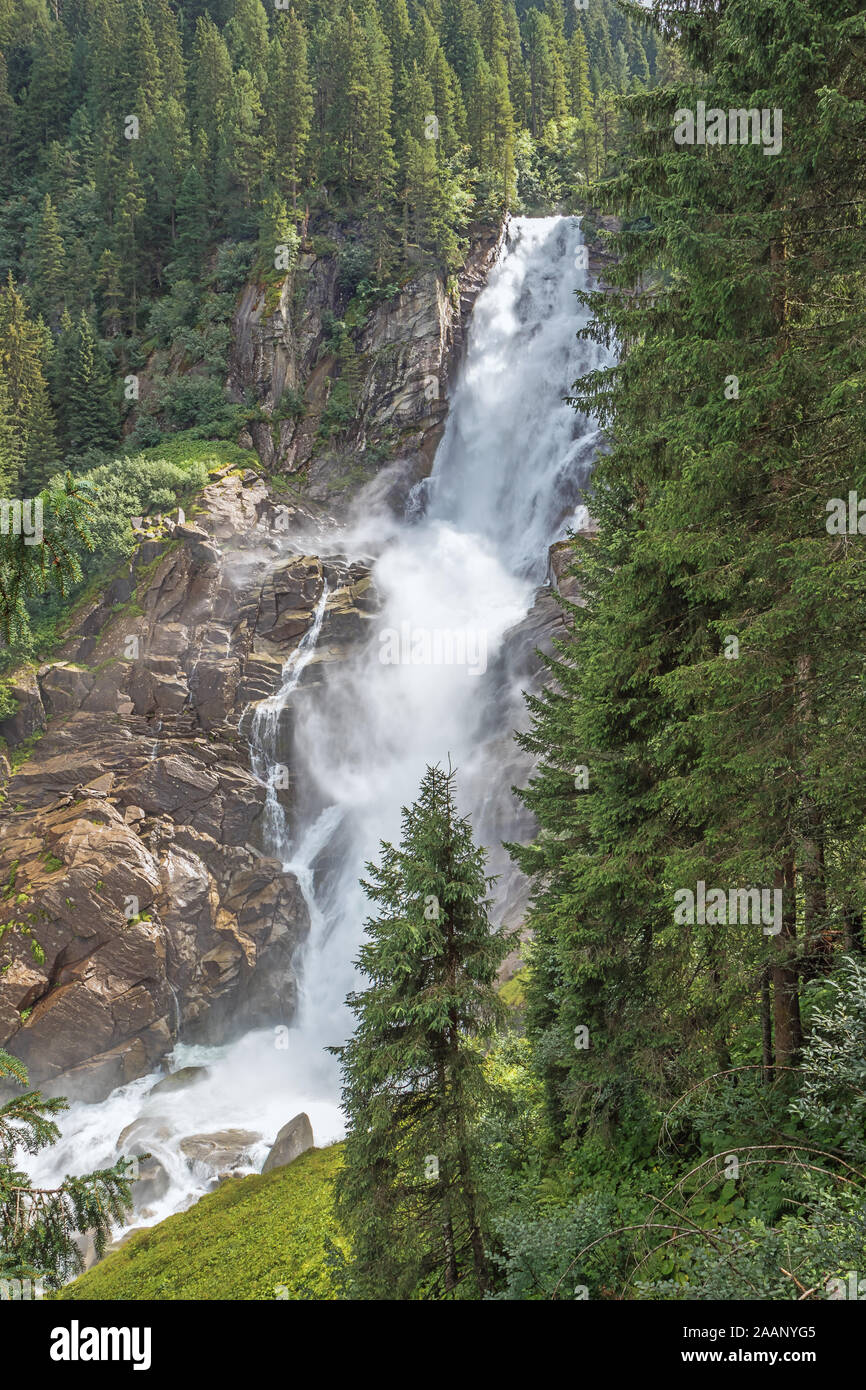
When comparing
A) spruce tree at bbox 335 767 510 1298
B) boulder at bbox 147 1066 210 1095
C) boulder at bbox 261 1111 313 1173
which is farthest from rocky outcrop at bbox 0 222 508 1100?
spruce tree at bbox 335 767 510 1298

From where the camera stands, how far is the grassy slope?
1262cm

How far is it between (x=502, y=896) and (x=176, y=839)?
461 inches

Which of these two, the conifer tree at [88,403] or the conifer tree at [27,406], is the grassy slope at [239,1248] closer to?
the conifer tree at [27,406]

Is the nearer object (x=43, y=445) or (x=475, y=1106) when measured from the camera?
(x=475, y=1106)

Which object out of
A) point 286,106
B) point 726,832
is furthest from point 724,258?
point 286,106

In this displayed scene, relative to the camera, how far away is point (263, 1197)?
51.9 ft

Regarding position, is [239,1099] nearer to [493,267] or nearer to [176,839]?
[176,839]

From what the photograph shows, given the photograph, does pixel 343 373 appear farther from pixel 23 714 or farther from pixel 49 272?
pixel 23 714

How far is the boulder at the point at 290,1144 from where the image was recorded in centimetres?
1766

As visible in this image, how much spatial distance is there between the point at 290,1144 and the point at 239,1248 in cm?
390

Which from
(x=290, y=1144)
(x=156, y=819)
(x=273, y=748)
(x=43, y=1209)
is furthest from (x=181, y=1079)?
(x=43, y=1209)

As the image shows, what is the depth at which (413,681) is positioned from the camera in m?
30.4

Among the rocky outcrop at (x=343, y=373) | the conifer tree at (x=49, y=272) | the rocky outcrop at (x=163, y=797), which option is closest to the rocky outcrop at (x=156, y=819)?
the rocky outcrop at (x=163, y=797)

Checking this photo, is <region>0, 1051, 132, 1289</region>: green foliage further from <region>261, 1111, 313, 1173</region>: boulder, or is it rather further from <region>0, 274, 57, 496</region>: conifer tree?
<region>0, 274, 57, 496</region>: conifer tree
